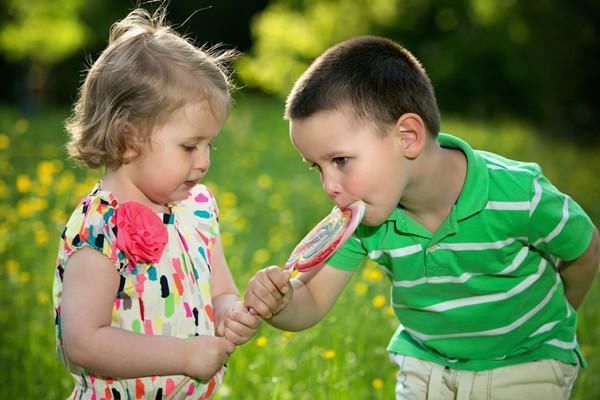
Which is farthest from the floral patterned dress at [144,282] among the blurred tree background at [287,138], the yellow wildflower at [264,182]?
the yellow wildflower at [264,182]

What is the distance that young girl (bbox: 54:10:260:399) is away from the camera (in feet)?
7.29

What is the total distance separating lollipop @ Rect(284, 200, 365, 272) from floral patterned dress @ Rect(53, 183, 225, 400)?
307mm

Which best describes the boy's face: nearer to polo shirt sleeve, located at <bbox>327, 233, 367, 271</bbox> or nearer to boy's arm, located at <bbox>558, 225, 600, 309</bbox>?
polo shirt sleeve, located at <bbox>327, 233, 367, 271</bbox>

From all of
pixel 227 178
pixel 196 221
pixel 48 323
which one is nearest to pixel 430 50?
pixel 227 178

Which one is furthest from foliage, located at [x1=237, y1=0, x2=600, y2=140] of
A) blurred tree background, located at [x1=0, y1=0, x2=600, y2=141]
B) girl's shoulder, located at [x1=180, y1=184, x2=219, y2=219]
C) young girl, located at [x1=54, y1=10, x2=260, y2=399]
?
young girl, located at [x1=54, y1=10, x2=260, y2=399]

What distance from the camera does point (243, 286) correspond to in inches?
165

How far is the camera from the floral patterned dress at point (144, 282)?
2.27 metres

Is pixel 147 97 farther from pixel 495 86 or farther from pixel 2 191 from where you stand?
pixel 495 86

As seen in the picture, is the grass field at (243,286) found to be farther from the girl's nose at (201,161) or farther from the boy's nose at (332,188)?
→ the girl's nose at (201,161)

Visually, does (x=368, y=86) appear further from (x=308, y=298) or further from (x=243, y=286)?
(x=243, y=286)

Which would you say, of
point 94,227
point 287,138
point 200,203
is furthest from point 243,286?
point 287,138

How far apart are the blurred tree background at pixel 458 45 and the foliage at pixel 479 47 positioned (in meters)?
0.02

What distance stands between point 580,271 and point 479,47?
1334 cm

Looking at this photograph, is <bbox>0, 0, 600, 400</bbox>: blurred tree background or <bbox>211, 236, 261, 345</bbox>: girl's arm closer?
<bbox>211, 236, 261, 345</bbox>: girl's arm
